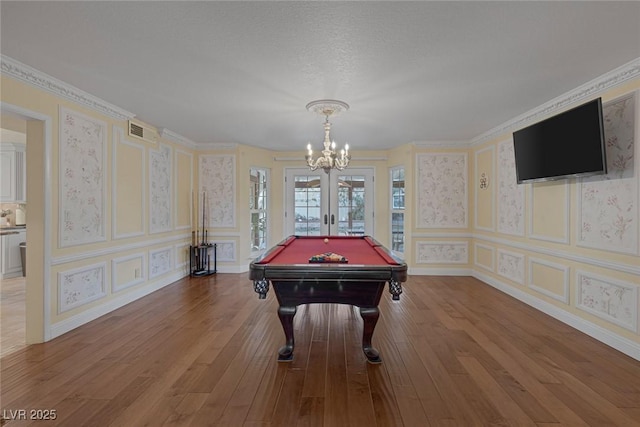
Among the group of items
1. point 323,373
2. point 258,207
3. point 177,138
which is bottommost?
point 323,373

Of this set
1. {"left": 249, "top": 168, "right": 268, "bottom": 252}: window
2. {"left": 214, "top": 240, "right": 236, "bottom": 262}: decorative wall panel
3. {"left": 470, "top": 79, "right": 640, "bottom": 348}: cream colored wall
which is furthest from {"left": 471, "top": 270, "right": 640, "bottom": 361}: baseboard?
{"left": 214, "top": 240, "right": 236, "bottom": 262}: decorative wall panel

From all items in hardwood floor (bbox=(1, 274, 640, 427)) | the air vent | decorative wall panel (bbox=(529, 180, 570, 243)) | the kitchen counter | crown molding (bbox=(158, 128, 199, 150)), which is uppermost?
crown molding (bbox=(158, 128, 199, 150))

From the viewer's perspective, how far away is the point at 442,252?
5777 millimetres

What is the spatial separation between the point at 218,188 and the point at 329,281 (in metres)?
4.06

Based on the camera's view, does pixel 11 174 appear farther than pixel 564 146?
Yes

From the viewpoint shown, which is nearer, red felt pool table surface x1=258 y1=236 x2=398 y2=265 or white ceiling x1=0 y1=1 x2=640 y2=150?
white ceiling x1=0 y1=1 x2=640 y2=150

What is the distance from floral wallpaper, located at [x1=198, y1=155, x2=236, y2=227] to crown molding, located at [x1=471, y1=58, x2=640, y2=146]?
449cm

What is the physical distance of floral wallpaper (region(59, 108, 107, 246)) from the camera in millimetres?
3156

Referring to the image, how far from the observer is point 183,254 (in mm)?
5578

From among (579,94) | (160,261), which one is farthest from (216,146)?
(579,94)

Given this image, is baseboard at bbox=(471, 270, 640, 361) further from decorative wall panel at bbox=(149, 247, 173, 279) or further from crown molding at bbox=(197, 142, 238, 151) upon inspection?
decorative wall panel at bbox=(149, 247, 173, 279)

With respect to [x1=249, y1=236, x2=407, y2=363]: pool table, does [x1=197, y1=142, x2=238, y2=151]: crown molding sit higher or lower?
higher

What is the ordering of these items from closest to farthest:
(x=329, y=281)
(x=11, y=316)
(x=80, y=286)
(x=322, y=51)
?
1. (x=322, y=51)
2. (x=329, y=281)
3. (x=80, y=286)
4. (x=11, y=316)

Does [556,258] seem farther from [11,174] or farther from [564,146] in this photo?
[11,174]
